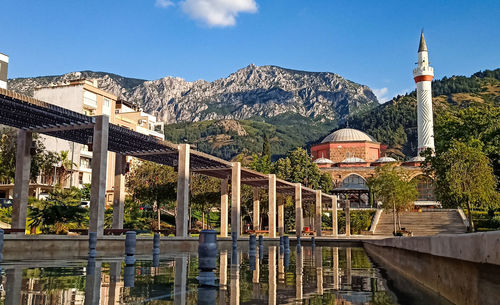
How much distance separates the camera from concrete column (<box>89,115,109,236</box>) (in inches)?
754

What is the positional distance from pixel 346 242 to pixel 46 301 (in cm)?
3287

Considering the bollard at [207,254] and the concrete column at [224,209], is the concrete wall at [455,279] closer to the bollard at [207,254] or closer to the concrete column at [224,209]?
the bollard at [207,254]

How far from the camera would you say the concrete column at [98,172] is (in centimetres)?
1914

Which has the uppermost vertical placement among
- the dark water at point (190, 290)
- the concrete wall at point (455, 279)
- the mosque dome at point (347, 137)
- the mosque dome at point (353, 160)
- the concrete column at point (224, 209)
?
the mosque dome at point (347, 137)

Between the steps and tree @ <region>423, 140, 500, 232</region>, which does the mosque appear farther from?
tree @ <region>423, 140, 500, 232</region>

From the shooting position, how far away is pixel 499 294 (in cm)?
355

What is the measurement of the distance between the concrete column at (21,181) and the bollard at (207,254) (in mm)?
19653

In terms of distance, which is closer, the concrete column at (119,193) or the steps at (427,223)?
the concrete column at (119,193)

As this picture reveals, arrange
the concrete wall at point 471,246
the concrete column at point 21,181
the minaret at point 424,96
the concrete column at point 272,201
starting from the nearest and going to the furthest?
the concrete wall at point 471,246 → the concrete column at point 21,181 → the concrete column at point 272,201 → the minaret at point 424,96

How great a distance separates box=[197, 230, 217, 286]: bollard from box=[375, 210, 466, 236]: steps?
1864 inches

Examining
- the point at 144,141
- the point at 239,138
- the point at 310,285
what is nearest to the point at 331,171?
the point at 144,141

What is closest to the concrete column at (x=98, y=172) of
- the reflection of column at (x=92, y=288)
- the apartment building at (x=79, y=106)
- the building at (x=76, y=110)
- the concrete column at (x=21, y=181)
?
the concrete column at (x=21, y=181)

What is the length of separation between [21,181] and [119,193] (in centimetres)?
555

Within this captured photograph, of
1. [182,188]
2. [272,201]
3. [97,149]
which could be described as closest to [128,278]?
[97,149]
